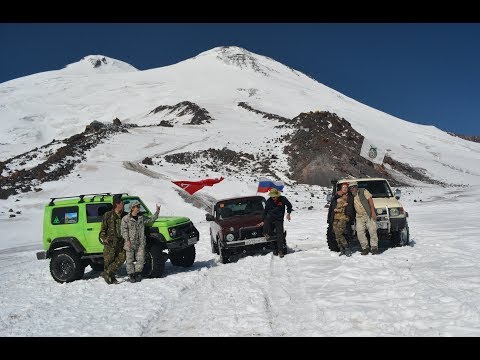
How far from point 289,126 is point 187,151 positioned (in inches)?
596

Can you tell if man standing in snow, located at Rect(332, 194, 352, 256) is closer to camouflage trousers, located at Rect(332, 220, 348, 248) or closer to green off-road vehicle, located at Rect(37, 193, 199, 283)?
camouflage trousers, located at Rect(332, 220, 348, 248)

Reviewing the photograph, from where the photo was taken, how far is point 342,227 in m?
11.5

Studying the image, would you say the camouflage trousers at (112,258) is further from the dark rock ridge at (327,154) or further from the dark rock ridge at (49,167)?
the dark rock ridge at (327,154)

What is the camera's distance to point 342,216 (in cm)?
1173

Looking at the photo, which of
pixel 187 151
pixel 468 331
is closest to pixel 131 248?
pixel 468 331

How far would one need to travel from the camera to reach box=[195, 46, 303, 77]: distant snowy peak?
138m

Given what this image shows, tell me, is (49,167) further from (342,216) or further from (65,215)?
(342,216)

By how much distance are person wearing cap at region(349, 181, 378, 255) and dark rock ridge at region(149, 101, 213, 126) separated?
54633 mm

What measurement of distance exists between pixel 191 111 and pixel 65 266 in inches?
2718

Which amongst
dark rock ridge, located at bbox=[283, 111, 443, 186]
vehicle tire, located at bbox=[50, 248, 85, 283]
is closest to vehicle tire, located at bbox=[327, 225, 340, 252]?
vehicle tire, located at bbox=[50, 248, 85, 283]

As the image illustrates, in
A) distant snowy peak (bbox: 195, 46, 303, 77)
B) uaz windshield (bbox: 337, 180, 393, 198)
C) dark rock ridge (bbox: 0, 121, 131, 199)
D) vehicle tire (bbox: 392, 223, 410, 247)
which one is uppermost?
distant snowy peak (bbox: 195, 46, 303, 77)

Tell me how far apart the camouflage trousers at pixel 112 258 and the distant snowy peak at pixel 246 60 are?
124950 mm

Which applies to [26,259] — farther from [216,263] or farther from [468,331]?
[468,331]

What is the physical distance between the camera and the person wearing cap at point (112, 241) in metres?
9.99
